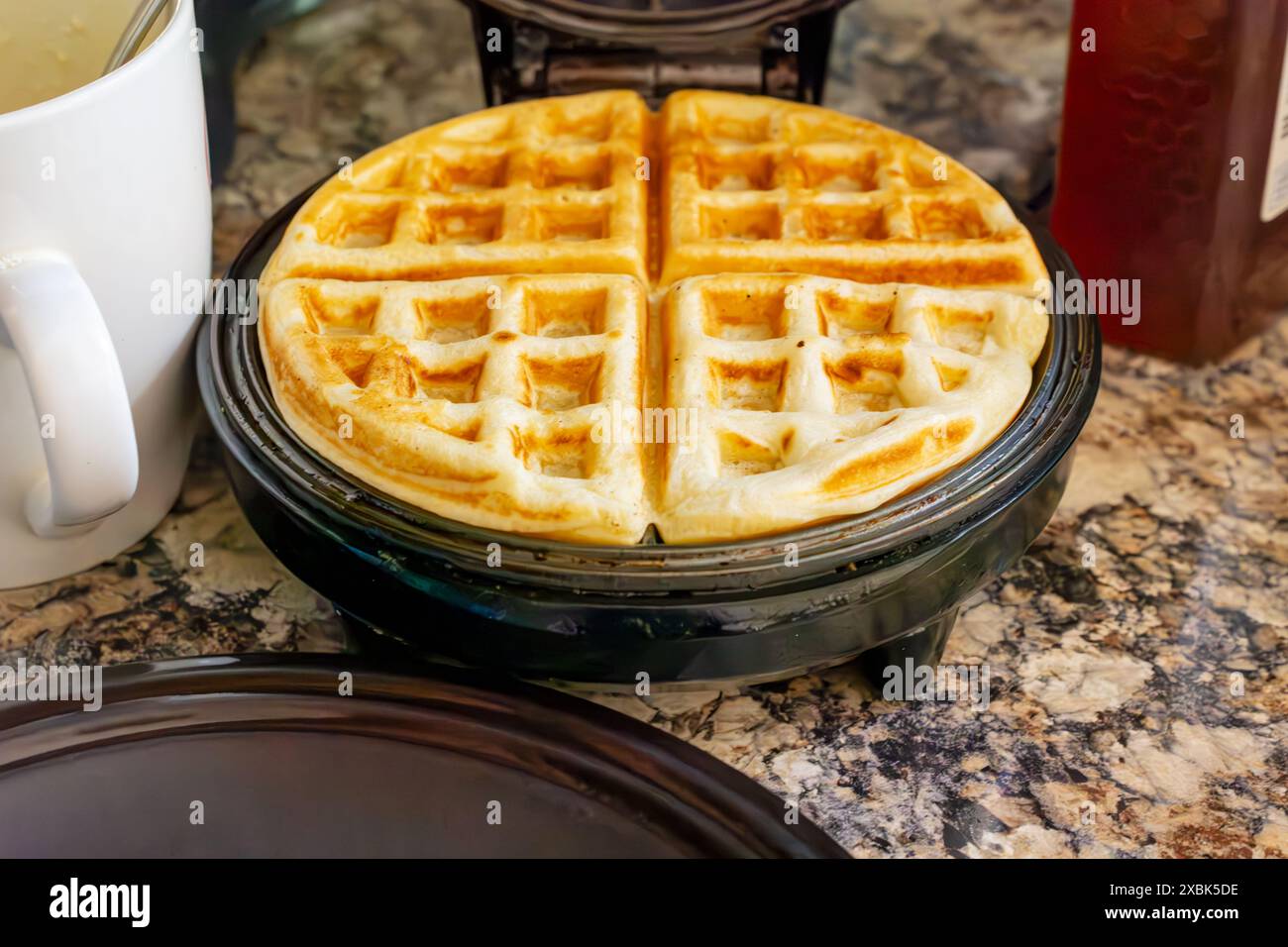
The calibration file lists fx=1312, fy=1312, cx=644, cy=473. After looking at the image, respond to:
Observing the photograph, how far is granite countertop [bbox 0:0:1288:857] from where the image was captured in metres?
0.85

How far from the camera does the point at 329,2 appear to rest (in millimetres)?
1674

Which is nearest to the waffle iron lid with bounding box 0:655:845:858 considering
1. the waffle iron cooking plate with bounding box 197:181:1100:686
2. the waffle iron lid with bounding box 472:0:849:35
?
the waffle iron cooking plate with bounding box 197:181:1100:686

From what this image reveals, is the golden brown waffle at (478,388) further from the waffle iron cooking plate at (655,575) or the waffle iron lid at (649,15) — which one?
the waffle iron lid at (649,15)

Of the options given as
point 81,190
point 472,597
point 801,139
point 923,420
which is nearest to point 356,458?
point 472,597

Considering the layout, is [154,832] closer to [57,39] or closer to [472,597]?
[472,597]

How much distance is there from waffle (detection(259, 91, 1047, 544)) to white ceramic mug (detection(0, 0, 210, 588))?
92 mm

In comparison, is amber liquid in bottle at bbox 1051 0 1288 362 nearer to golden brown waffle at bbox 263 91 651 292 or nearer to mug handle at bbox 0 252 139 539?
golden brown waffle at bbox 263 91 651 292

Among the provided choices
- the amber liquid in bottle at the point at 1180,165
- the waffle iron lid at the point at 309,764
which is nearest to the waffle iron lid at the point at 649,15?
the amber liquid in bottle at the point at 1180,165

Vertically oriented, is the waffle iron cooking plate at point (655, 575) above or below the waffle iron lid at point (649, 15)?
below

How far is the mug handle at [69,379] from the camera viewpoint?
79 centimetres

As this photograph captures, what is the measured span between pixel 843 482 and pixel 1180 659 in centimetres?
33

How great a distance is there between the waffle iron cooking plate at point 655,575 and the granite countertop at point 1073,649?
8cm
